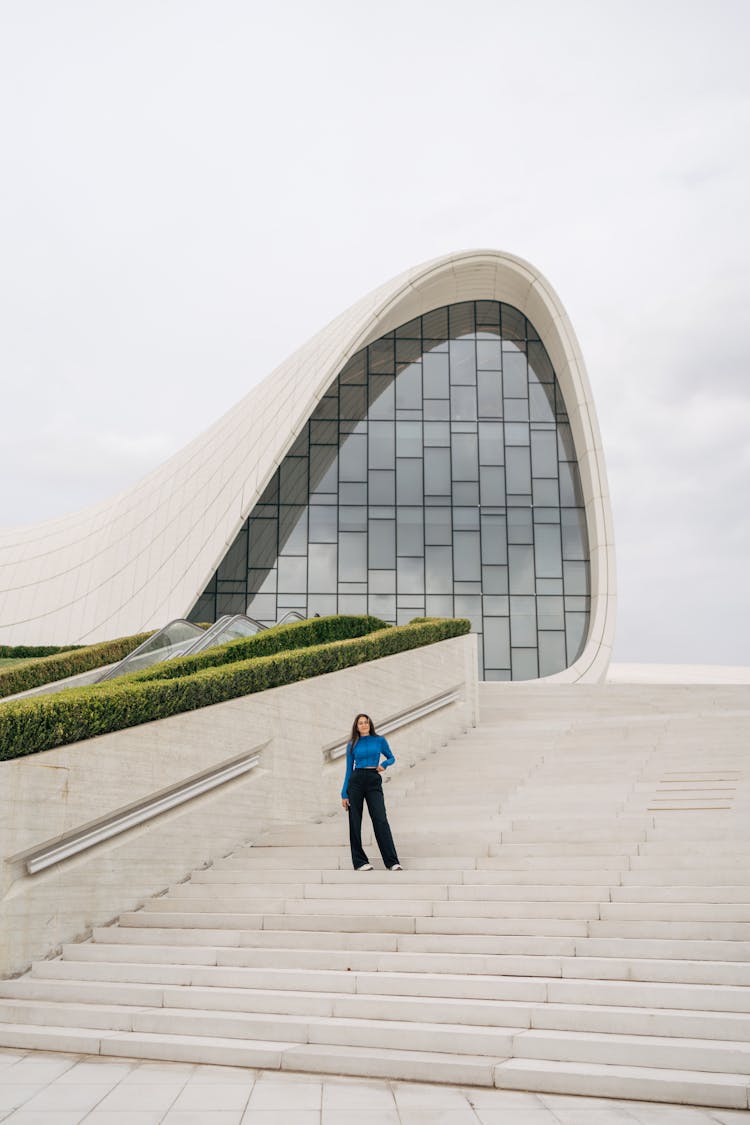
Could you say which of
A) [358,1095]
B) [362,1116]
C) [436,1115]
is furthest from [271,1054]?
[436,1115]

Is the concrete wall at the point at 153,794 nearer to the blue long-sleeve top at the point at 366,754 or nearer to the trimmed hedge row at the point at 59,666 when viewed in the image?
the blue long-sleeve top at the point at 366,754

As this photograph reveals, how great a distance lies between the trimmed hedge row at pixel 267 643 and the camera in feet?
32.6

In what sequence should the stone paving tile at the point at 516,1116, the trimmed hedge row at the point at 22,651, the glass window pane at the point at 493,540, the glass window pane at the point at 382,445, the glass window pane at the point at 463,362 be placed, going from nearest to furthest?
the stone paving tile at the point at 516,1116 < the trimmed hedge row at the point at 22,651 < the glass window pane at the point at 493,540 < the glass window pane at the point at 382,445 < the glass window pane at the point at 463,362

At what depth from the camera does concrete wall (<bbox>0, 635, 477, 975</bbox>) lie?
6203 millimetres

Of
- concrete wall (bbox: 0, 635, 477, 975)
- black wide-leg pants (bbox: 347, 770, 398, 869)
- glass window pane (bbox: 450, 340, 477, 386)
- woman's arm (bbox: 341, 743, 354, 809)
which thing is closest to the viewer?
concrete wall (bbox: 0, 635, 477, 975)

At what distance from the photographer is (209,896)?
6938mm

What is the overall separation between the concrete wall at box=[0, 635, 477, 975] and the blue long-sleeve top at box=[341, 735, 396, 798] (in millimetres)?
Answer: 1139

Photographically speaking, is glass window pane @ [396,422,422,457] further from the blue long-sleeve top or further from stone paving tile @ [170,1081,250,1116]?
stone paving tile @ [170,1081,250,1116]

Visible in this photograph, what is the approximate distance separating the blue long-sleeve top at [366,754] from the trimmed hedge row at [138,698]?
1541 millimetres

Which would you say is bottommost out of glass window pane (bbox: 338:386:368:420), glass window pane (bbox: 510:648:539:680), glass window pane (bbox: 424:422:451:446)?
glass window pane (bbox: 510:648:539:680)

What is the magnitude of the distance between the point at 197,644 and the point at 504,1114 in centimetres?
847

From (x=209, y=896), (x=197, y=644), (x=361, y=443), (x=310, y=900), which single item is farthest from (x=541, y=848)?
(x=361, y=443)

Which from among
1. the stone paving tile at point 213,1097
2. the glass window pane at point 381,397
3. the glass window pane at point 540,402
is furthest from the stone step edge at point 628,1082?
the glass window pane at point 540,402

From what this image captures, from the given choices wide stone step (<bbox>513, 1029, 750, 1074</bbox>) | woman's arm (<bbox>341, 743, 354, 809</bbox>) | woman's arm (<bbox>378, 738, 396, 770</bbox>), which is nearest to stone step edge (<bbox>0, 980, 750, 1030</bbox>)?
wide stone step (<bbox>513, 1029, 750, 1074</bbox>)
